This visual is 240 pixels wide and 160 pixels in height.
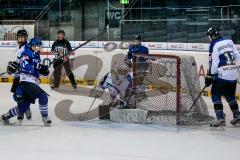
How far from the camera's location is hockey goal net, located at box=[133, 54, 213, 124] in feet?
25.8

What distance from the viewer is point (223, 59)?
7.57 meters

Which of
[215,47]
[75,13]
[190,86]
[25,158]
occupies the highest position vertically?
[75,13]

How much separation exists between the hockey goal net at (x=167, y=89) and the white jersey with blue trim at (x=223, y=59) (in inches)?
23.2

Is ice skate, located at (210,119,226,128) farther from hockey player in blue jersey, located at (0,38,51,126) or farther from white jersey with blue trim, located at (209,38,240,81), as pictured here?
hockey player in blue jersey, located at (0,38,51,126)

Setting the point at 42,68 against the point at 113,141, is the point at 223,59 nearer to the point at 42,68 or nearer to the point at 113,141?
the point at 113,141

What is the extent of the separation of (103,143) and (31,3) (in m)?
11.2

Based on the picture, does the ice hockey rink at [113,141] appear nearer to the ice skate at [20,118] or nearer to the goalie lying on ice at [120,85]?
the ice skate at [20,118]

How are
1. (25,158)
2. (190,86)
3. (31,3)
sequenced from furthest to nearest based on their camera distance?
(31,3) → (190,86) → (25,158)

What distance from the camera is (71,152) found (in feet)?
19.6

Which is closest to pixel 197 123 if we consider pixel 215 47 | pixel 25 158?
pixel 215 47

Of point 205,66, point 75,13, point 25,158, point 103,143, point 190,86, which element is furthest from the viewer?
point 75,13

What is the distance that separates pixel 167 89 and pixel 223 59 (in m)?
0.95

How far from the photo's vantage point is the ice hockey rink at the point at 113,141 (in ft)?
19.2

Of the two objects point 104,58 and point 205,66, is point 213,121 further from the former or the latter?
point 104,58
